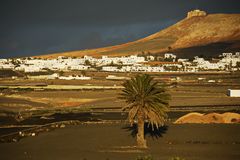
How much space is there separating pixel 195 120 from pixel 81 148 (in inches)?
600

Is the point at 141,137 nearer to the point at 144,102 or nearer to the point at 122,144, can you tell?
the point at 122,144

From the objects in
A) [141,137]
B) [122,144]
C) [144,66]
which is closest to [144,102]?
[141,137]

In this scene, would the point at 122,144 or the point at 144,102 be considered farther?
the point at 122,144

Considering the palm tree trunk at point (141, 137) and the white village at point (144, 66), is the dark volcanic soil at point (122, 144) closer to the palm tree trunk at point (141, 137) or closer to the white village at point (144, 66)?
the palm tree trunk at point (141, 137)

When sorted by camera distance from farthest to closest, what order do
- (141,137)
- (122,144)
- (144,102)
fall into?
1. (122,144)
2. (141,137)
3. (144,102)

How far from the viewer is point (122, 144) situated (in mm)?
37188

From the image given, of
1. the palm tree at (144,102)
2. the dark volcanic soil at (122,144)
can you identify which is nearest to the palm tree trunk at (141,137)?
the palm tree at (144,102)

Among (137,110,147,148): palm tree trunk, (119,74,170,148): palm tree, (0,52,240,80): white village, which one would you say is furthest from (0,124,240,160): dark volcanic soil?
(0,52,240,80): white village

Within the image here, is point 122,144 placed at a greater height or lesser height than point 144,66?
lesser

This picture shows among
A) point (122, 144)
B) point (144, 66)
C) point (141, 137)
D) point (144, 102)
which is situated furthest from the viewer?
point (144, 66)

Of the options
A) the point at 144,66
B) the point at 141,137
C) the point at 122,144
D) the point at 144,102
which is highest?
the point at 144,66

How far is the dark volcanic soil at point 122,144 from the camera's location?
106 ft

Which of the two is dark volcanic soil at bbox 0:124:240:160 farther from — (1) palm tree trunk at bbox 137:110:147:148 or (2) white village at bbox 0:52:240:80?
(2) white village at bbox 0:52:240:80

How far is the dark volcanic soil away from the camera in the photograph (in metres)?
32.4
